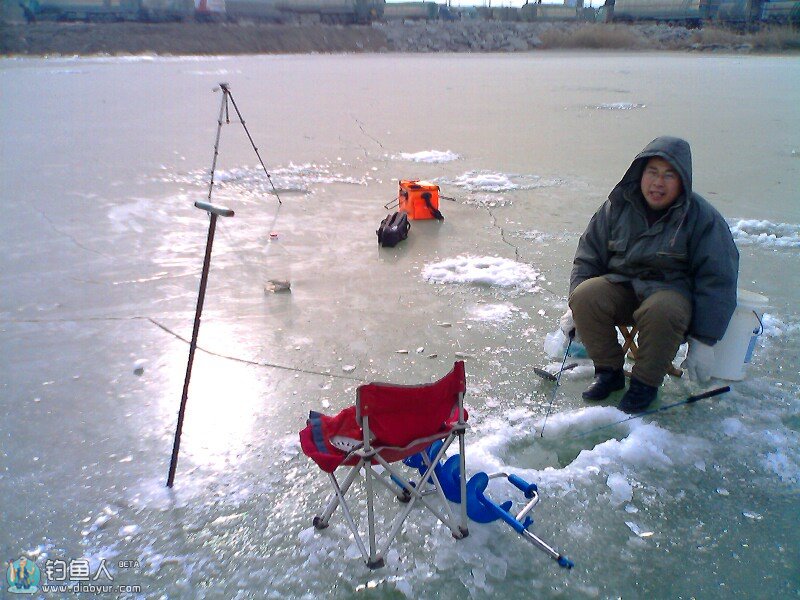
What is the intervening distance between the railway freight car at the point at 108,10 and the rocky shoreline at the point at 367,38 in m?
2.27

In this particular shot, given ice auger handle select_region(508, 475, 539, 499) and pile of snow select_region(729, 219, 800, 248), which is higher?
pile of snow select_region(729, 219, 800, 248)

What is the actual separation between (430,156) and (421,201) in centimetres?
302

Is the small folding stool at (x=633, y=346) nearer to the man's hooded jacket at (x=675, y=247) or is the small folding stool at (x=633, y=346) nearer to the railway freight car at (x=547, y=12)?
the man's hooded jacket at (x=675, y=247)

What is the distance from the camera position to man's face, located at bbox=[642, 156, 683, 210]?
269cm

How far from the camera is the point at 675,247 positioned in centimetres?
272

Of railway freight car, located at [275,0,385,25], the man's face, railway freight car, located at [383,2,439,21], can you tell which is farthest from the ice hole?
railway freight car, located at [383,2,439,21]

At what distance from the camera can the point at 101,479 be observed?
240 cm

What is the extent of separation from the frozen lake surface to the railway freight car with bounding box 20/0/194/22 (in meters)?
36.7

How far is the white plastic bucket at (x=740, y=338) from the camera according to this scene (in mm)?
2721

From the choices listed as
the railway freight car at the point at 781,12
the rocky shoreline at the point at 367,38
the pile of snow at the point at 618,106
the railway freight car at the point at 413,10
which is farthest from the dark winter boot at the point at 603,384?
the railway freight car at the point at 413,10

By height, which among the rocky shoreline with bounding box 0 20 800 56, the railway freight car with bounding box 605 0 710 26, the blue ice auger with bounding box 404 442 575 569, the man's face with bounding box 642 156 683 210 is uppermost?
the railway freight car with bounding box 605 0 710 26

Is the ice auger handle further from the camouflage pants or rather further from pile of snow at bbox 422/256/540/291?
pile of snow at bbox 422/256/540/291

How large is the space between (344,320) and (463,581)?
2.00m

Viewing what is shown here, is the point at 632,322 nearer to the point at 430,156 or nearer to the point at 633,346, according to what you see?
the point at 633,346
